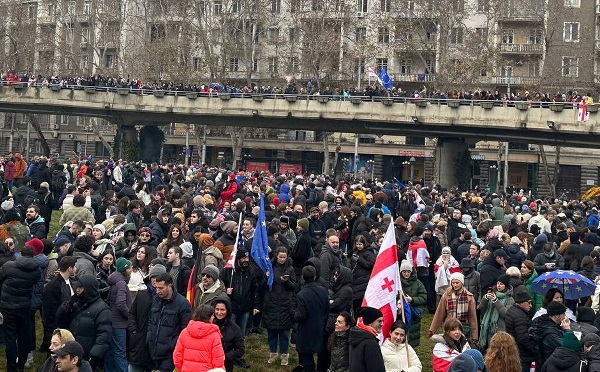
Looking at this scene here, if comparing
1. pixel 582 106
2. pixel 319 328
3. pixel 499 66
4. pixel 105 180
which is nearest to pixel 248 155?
pixel 499 66

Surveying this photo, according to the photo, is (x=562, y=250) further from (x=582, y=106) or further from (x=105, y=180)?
(x=582, y=106)

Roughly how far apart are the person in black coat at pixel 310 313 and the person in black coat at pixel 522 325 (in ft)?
7.86

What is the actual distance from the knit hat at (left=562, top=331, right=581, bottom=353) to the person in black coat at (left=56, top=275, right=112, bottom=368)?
502 centimetres

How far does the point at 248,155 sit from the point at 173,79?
34.7 ft

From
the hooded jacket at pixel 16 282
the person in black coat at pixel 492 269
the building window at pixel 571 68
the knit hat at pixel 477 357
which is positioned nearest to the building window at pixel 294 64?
the building window at pixel 571 68

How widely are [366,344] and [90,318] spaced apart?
338cm

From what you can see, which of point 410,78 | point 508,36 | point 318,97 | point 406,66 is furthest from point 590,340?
point 406,66

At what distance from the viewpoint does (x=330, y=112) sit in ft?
188

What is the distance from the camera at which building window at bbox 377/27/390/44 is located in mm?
78938

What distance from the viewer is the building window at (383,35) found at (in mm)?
78938

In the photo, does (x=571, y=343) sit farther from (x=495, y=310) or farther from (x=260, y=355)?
(x=260, y=355)

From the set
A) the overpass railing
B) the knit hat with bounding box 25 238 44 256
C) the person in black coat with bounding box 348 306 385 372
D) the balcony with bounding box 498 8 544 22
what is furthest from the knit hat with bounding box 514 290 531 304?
the balcony with bounding box 498 8 544 22

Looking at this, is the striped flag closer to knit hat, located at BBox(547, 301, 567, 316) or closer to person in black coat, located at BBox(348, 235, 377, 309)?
knit hat, located at BBox(547, 301, 567, 316)

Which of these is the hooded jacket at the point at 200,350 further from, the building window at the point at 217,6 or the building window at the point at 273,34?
the building window at the point at 273,34
